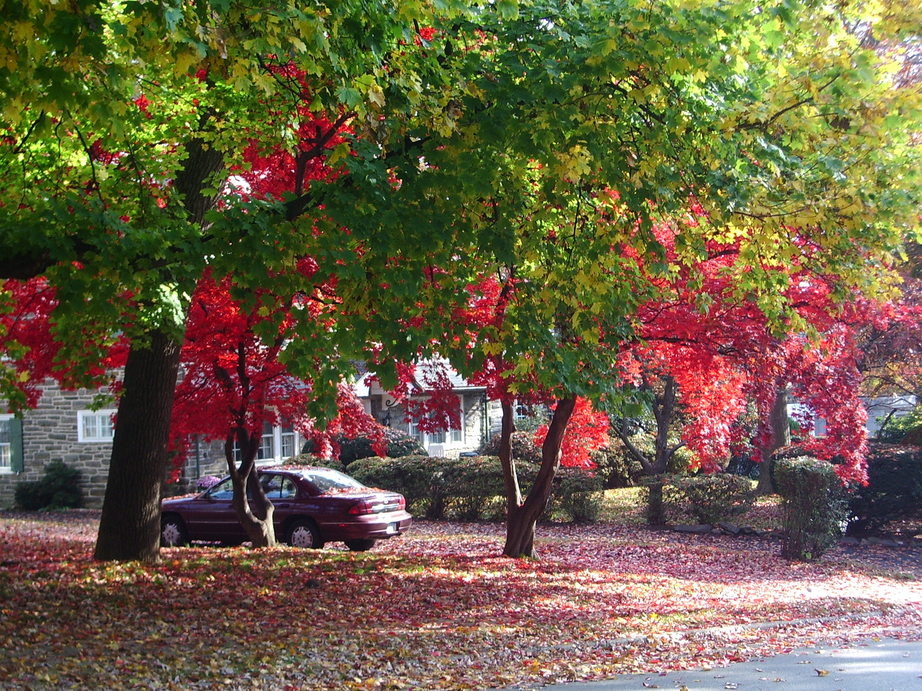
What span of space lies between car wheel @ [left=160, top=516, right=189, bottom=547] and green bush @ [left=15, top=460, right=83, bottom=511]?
8298 millimetres

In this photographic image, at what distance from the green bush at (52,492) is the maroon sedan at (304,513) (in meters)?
8.39

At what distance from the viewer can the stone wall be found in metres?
24.8

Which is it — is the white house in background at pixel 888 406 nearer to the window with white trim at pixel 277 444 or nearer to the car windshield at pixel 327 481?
the car windshield at pixel 327 481

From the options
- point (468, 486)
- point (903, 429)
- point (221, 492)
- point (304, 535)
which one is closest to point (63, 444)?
point (221, 492)

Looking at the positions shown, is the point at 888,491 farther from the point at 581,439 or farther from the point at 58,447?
the point at 58,447

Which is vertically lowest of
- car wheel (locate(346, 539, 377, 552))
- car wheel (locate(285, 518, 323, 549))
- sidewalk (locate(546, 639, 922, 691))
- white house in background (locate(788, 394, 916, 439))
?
sidewalk (locate(546, 639, 922, 691))

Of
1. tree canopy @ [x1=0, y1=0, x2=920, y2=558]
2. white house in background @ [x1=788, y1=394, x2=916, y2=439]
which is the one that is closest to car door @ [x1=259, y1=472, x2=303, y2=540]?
tree canopy @ [x1=0, y1=0, x2=920, y2=558]

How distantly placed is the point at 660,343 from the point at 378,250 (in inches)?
299

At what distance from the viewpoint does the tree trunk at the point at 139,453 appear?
38.1ft

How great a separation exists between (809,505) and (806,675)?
920 centimetres

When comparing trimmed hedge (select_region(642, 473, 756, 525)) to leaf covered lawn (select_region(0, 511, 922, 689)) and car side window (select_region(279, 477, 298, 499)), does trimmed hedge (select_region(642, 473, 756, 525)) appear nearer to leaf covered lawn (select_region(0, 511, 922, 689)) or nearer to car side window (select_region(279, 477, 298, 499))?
leaf covered lawn (select_region(0, 511, 922, 689))

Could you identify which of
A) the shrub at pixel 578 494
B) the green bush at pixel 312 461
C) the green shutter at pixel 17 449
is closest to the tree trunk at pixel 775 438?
the shrub at pixel 578 494

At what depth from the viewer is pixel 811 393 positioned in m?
16.5

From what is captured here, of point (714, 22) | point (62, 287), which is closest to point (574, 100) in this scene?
point (714, 22)
